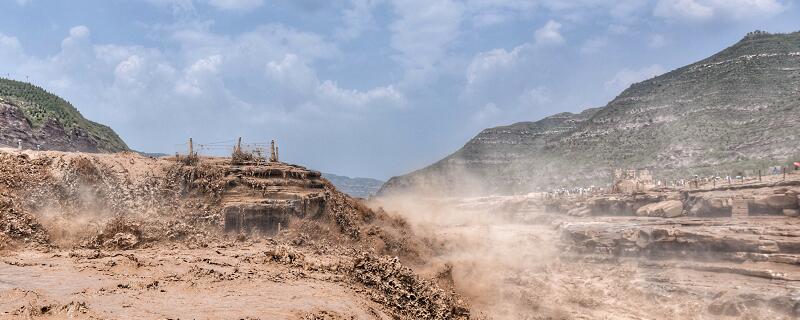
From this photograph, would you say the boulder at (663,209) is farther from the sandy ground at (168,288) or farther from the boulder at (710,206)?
the sandy ground at (168,288)

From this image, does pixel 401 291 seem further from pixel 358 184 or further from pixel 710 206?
Result: pixel 358 184

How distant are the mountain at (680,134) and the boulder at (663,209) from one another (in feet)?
52.9

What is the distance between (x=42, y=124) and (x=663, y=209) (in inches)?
1652

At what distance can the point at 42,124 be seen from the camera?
4034cm

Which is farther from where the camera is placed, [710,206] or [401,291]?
[710,206]

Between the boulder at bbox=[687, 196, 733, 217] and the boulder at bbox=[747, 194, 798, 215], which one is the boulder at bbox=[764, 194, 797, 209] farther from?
the boulder at bbox=[687, 196, 733, 217]

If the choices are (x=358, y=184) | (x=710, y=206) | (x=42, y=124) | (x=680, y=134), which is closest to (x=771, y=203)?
(x=710, y=206)

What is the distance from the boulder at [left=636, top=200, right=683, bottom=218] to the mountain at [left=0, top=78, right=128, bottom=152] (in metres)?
35.5

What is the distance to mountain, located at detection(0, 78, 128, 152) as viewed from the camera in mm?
36219

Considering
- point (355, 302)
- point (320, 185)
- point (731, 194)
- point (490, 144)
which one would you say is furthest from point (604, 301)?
point (490, 144)

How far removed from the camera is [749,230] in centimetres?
2109

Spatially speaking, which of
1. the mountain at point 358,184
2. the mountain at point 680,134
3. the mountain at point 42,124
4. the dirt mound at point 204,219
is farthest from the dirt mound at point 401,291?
the mountain at point 358,184

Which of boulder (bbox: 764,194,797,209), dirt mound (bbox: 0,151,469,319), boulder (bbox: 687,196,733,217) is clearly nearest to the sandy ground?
dirt mound (bbox: 0,151,469,319)

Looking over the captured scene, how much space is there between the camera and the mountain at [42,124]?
119ft
